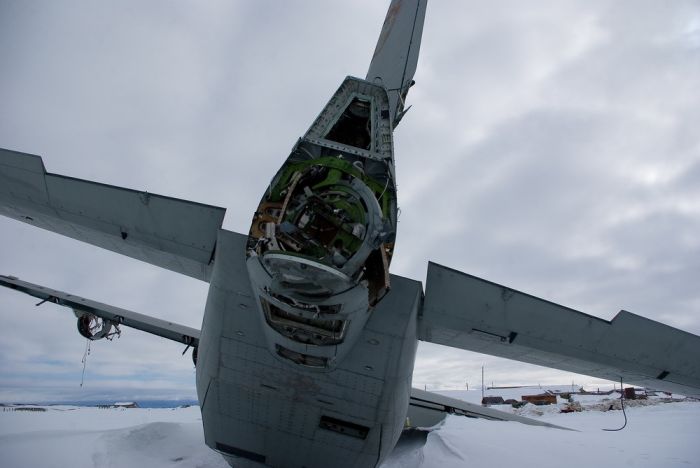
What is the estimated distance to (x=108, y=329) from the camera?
9992mm

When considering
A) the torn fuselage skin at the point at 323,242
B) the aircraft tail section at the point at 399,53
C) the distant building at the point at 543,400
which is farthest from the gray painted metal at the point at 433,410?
the distant building at the point at 543,400

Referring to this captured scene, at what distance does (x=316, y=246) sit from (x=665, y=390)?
7.12m

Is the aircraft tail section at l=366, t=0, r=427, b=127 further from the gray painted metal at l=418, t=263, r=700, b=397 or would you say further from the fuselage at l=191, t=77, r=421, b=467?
the gray painted metal at l=418, t=263, r=700, b=397

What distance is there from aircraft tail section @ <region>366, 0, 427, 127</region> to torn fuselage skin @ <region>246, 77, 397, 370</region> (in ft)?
6.84

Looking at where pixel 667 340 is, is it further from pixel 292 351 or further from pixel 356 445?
pixel 292 351

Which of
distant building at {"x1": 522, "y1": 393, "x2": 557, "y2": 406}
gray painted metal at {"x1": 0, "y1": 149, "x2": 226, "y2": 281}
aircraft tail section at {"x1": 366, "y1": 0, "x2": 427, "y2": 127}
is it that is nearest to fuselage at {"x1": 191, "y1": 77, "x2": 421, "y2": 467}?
gray painted metal at {"x1": 0, "y1": 149, "x2": 226, "y2": 281}

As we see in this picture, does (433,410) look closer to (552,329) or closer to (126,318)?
(552,329)

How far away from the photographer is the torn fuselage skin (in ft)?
11.5

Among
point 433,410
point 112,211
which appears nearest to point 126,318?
point 112,211

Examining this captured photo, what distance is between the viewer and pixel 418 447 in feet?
36.2

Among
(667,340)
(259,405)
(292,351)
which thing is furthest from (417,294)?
(667,340)

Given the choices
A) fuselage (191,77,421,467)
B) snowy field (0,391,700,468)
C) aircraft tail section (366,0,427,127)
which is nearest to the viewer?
fuselage (191,77,421,467)

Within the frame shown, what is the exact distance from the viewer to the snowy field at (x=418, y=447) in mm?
7391

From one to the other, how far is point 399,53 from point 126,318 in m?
9.68
